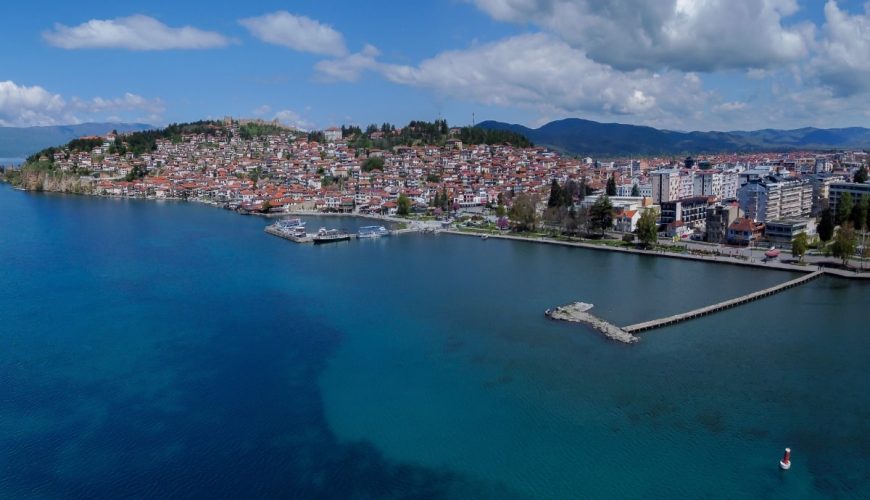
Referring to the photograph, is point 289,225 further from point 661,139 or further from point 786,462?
point 661,139

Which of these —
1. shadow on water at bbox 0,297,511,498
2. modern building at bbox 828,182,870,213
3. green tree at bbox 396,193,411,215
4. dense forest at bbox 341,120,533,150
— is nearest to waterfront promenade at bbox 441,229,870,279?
green tree at bbox 396,193,411,215

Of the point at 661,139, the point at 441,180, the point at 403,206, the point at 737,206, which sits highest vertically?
the point at 661,139

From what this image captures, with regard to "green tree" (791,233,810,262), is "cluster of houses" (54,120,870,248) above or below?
above

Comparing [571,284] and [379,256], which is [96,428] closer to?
[571,284]

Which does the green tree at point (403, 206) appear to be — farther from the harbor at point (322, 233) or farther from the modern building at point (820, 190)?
the modern building at point (820, 190)

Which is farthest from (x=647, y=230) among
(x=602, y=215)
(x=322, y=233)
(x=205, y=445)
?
(x=205, y=445)

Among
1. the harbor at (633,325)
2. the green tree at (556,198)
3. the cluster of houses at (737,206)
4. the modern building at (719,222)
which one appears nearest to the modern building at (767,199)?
the cluster of houses at (737,206)

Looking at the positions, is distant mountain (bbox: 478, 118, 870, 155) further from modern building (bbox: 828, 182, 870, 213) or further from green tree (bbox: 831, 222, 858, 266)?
green tree (bbox: 831, 222, 858, 266)
